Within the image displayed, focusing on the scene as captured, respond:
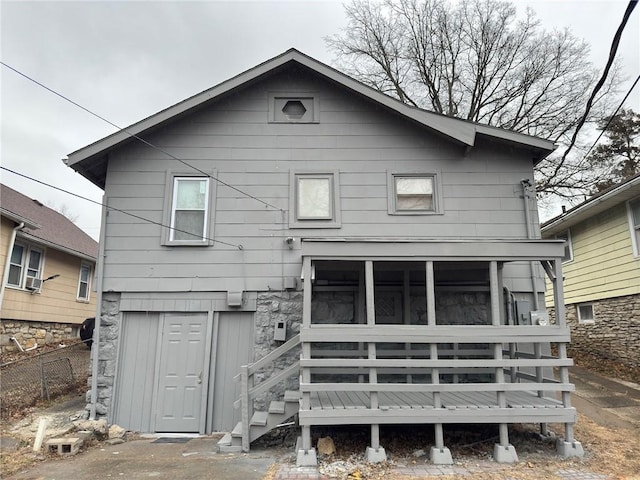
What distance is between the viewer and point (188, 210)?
24.2 ft

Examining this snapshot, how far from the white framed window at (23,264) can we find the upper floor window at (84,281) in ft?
7.23

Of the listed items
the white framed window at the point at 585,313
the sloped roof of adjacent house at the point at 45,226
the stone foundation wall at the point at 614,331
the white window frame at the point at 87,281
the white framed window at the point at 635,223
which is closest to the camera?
the white framed window at the point at 635,223

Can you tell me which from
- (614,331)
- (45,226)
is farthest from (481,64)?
(45,226)

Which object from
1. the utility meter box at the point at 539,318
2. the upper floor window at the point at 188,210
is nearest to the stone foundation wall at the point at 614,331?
the utility meter box at the point at 539,318

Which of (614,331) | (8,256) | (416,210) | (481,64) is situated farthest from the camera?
(481,64)

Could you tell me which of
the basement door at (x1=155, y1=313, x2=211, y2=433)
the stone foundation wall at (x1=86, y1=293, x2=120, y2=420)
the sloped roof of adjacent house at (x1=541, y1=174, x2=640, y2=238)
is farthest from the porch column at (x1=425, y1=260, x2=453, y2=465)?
the sloped roof of adjacent house at (x1=541, y1=174, x2=640, y2=238)

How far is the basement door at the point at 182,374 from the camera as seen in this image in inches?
269

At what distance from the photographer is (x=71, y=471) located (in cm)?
497

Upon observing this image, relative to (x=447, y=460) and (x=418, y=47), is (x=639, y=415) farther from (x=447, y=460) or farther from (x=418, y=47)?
(x=418, y=47)

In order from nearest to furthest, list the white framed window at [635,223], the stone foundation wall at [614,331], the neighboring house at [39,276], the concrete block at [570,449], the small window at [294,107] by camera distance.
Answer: the concrete block at [570,449] < the small window at [294,107] < the white framed window at [635,223] < the stone foundation wall at [614,331] < the neighboring house at [39,276]

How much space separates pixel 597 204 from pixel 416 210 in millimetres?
5616

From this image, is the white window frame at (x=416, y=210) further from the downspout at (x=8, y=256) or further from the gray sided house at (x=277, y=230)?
the downspout at (x=8, y=256)

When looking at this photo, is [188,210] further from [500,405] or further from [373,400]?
[500,405]

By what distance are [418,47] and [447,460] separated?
51.2ft
